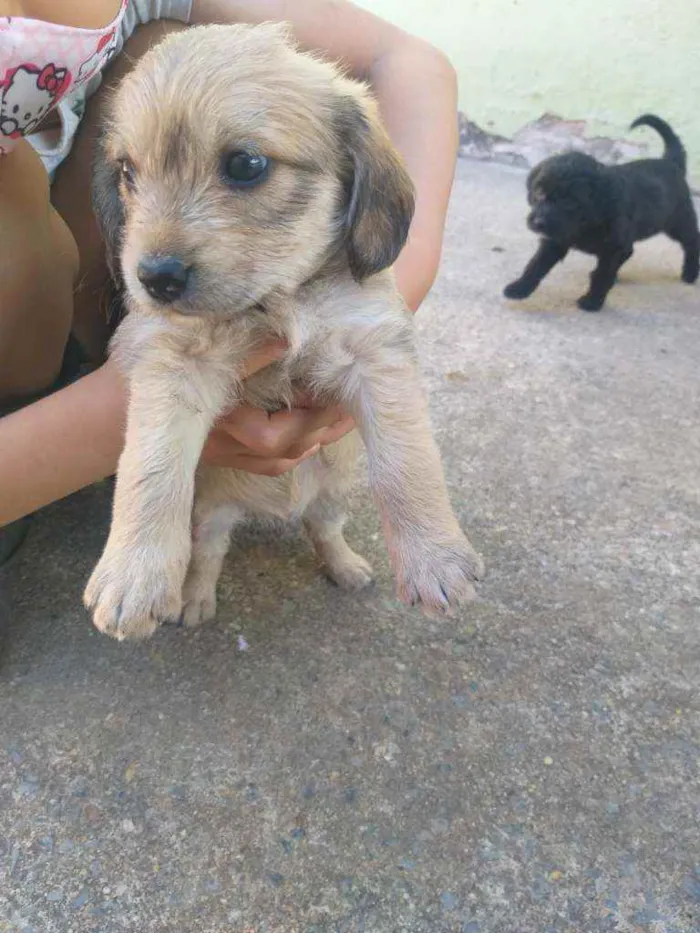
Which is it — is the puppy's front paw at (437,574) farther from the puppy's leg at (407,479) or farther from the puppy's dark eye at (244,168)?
the puppy's dark eye at (244,168)

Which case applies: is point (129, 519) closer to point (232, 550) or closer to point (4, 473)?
point (4, 473)

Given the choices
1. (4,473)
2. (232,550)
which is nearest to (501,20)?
(232,550)

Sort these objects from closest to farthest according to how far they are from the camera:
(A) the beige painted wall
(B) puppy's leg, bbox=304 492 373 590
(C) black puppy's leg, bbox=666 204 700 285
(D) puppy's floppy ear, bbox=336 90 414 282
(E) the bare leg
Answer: (D) puppy's floppy ear, bbox=336 90 414 282 → (E) the bare leg → (B) puppy's leg, bbox=304 492 373 590 → (C) black puppy's leg, bbox=666 204 700 285 → (A) the beige painted wall

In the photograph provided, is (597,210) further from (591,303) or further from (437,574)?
(437,574)

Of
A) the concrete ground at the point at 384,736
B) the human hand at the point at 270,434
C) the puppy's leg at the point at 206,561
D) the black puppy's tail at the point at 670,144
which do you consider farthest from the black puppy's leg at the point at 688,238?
the puppy's leg at the point at 206,561

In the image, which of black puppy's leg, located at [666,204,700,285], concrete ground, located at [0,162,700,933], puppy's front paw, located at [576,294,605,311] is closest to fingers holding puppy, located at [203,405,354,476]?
concrete ground, located at [0,162,700,933]

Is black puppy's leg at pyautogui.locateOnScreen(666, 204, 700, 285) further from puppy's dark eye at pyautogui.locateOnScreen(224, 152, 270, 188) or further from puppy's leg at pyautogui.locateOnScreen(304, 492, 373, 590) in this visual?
puppy's dark eye at pyautogui.locateOnScreen(224, 152, 270, 188)
